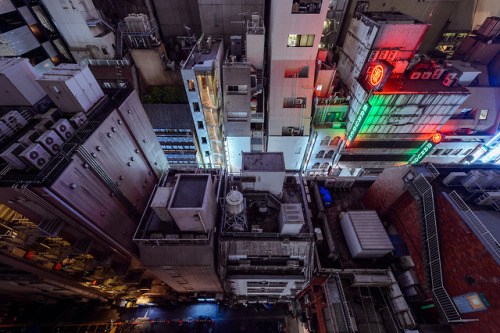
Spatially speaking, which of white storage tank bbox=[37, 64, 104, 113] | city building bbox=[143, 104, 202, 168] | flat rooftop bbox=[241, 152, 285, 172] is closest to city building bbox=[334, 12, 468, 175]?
flat rooftop bbox=[241, 152, 285, 172]

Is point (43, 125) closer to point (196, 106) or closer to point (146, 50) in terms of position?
point (196, 106)

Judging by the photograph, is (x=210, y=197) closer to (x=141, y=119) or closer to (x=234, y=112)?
(x=141, y=119)

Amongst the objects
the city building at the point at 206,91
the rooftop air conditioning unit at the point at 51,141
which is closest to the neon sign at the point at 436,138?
the city building at the point at 206,91

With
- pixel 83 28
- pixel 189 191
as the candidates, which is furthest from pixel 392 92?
pixel 83 28

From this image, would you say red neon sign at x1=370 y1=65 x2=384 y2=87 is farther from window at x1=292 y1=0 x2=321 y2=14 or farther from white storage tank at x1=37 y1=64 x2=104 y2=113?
white storage tank at x1=37 y1=64 x2=104 y2=113

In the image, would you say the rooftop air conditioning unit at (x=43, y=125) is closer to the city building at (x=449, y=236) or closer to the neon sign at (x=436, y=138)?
the city building at (x=449, y=236)

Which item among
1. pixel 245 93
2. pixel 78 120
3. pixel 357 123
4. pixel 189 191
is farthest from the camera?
pixel 357 123
